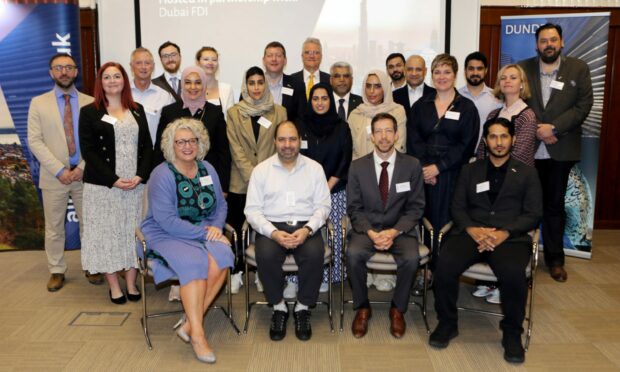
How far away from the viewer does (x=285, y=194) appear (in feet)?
11.9

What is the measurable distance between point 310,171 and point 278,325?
1026 mm

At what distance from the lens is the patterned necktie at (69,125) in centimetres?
427

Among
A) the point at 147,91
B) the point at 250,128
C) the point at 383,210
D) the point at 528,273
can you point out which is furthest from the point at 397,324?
the point at 147,91

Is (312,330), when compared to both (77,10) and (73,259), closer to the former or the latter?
(73,259)

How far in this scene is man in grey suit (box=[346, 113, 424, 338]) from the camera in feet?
11.5

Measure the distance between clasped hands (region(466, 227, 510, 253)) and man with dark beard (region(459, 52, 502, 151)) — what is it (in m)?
1.14

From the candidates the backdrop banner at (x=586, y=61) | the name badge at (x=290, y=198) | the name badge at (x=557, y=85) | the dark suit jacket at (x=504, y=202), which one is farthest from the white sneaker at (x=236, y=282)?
the backdrop banner at (x=586, y=61)

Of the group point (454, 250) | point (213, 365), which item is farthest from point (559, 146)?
point (213, 365)

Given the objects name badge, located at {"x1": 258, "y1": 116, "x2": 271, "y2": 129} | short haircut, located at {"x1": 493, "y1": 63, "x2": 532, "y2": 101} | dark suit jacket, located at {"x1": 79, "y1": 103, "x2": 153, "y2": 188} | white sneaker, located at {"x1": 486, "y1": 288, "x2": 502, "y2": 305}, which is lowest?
white sneaker, located at {"x1": 486, "y1": 288, "x2": 502, "y2": 305}

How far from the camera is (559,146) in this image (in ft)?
14.7

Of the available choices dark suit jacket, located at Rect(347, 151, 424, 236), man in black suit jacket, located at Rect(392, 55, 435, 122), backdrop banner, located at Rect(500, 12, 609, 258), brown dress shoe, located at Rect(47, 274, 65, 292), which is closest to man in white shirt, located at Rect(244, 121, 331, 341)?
dark suit jacket, located at Rect(347, 151, 424, 236)

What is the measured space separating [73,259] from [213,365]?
275 cm

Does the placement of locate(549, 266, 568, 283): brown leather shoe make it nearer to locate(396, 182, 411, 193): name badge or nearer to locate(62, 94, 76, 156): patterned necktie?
locate(396, 182, 411, 193): name badge

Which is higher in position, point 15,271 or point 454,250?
point 454,250
